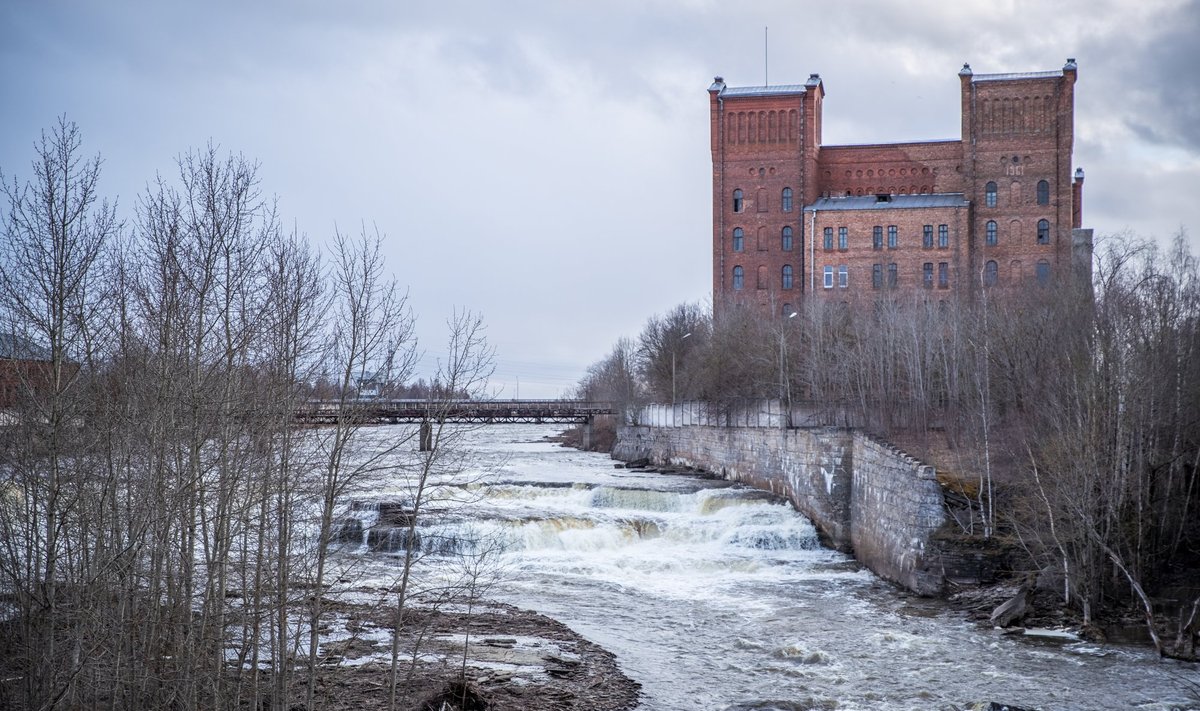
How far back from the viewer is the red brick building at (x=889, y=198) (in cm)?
6450

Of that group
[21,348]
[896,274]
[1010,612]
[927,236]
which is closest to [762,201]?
[896,274]

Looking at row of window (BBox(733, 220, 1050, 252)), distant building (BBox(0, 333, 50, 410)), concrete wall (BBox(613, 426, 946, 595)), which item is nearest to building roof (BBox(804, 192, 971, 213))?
row of window (BBox(733, 220, 1050, 252))

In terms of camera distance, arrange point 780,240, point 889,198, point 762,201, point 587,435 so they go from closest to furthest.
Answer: point 889,198 < point 780,240 < point 762,201 < point 587,435

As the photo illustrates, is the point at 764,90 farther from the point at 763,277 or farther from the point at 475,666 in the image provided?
the point at 475,666

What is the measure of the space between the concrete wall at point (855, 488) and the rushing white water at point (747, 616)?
0.71m

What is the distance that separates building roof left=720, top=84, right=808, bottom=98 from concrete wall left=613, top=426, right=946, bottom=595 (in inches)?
1253

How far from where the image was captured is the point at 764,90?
6975 cm

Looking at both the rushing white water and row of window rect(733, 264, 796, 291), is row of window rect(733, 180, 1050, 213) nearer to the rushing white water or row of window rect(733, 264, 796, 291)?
row of window rect(733, 264, 796, 291)

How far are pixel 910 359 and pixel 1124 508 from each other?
1667cm

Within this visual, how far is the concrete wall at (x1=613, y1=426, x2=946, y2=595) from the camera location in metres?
24.6

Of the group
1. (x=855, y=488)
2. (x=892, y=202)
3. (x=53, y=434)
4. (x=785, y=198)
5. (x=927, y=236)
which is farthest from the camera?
(x=785, y=198)

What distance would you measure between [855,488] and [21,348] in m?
22.4

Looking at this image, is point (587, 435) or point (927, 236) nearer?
point (927, 236)

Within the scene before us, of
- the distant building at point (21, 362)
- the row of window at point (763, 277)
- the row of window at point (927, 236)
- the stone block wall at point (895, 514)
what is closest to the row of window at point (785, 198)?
the row of window at point (927, 236)
